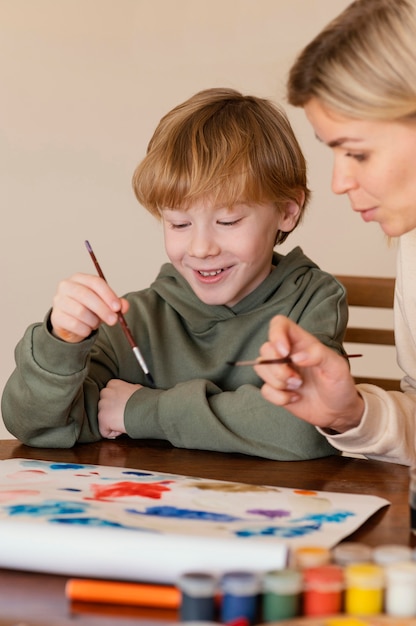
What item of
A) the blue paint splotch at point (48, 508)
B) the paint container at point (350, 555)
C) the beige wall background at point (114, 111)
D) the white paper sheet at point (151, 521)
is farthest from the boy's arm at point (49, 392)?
the beige wall background at point (114, 111)

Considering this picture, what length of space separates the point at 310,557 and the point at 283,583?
0.06 meters

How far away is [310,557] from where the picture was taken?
78cm

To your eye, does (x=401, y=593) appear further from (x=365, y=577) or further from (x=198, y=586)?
(x=198, y=586)

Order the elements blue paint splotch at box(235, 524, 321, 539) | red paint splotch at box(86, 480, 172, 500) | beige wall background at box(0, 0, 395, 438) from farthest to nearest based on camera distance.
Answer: beige wall background at box(0, 0, 395, 438)
red paint splotch at box(86, 480, 172, 500)
blue paint splotch at box(235, 524, 321, 539)

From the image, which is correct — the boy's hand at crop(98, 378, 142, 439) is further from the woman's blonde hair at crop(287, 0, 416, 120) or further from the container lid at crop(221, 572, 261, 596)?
the container lid at crop(221, 572, 261, 596)

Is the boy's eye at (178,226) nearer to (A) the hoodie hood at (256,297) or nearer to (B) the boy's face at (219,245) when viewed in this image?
(B) the boy's face at (219,245)

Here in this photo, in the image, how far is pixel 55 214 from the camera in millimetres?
3234

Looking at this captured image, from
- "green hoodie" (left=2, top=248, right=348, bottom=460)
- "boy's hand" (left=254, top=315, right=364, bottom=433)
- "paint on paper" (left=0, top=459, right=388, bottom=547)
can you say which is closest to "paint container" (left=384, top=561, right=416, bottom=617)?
"paint on paper" (left=0, top=459, right=388, bottom=547)

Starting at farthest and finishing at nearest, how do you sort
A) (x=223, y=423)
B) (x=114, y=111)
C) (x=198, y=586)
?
(x=114, y=111) → (x=223, y=423) → (x=198, y=586)

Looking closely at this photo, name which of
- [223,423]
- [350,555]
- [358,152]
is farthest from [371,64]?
[350,555]

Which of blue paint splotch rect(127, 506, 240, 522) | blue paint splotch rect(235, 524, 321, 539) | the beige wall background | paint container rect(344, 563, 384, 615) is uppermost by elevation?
the beige wall background

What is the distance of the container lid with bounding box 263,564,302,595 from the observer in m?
0.72

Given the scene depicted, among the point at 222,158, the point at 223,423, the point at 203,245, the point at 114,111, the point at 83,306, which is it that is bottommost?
the point at 223,423

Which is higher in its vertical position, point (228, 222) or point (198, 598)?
point (228, 222)
